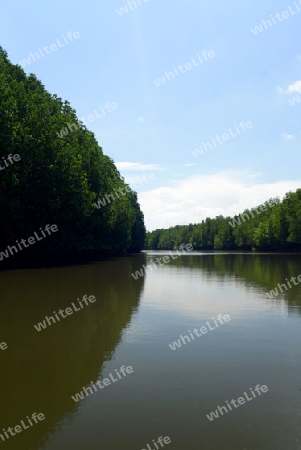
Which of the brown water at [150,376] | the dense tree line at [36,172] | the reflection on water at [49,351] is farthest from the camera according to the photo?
the dense tree line at [36,172]

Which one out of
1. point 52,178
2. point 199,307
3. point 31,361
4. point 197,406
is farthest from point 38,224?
point 197,406

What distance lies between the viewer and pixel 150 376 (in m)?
7.22

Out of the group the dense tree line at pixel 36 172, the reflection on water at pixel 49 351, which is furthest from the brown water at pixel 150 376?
the dense tree line at pixel 36 172

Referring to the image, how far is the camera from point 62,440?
4.88m

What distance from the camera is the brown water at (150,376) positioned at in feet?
16.5

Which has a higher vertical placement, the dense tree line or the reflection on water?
the dense tree line

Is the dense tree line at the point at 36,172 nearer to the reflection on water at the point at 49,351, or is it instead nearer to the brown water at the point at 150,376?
the reflection on water at the point at 49,351

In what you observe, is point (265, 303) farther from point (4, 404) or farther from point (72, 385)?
point (4, 404)

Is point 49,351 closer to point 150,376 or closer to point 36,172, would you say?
point 150,376

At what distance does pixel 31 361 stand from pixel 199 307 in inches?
306

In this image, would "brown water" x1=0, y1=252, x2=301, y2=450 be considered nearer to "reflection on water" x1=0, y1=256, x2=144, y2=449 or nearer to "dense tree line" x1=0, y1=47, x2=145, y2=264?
"reflection on water" x1=0, y1=256, x2=144, y2=449

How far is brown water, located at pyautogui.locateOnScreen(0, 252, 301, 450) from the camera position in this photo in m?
5.03

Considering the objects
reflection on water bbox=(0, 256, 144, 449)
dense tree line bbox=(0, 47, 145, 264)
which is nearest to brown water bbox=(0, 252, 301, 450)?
reflection on water bbox=(0, 256, 144, 449)

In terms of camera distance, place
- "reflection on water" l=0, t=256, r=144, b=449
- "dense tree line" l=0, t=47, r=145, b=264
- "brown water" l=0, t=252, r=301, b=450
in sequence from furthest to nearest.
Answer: "dense tree line" l=0, t=47, r=145, b=264
"reflection on water" l=0, t=256, r=144, b=449
"brown water" l=0, t=252, r=301, b=450
